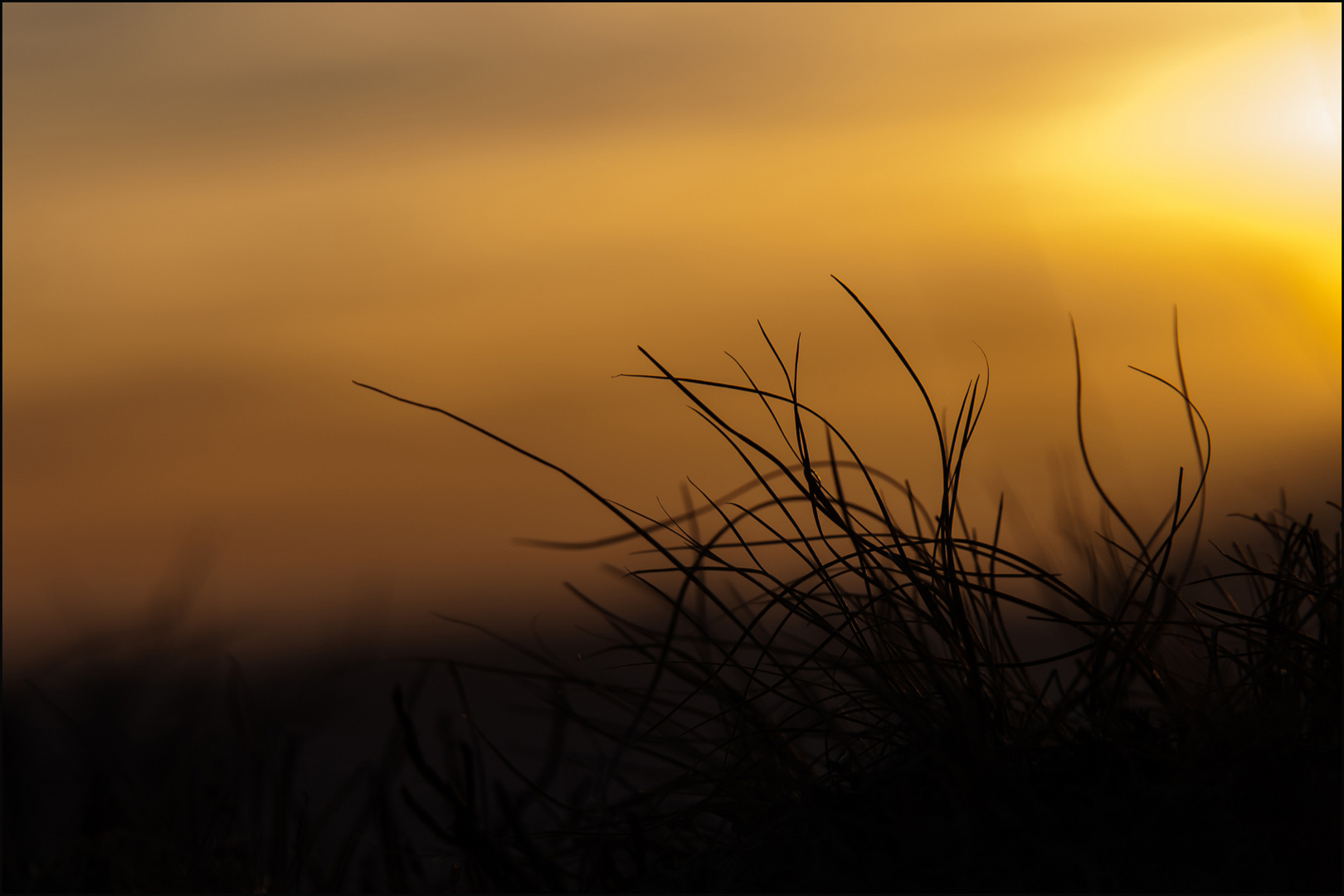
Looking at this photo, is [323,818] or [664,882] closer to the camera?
[664,882]

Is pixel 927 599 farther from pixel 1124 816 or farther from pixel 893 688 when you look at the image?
pixel 1124 816

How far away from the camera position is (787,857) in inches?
40.9

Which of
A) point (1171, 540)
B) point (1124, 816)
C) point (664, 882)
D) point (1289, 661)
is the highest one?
point (1171, 540)

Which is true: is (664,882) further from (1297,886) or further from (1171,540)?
(1171,540)

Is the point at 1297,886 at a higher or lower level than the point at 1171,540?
lower

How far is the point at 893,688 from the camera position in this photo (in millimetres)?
1176

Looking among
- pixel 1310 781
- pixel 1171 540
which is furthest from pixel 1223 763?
pixel 1171 540

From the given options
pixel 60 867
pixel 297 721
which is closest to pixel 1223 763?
pixel 297 721

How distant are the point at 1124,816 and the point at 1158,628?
0.90 feet

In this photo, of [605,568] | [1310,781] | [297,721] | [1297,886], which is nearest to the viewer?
[1297,886]

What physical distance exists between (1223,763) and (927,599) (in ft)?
1.12

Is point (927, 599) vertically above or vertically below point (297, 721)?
above

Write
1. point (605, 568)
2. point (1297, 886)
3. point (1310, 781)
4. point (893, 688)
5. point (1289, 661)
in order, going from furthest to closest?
1. point (605, 568)
2. point (893, 688)
3. point (1289, 661)
4. point (1310, 781)
5. point (1297, 886)

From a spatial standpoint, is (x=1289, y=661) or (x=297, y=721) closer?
(x=1289, y=661)
